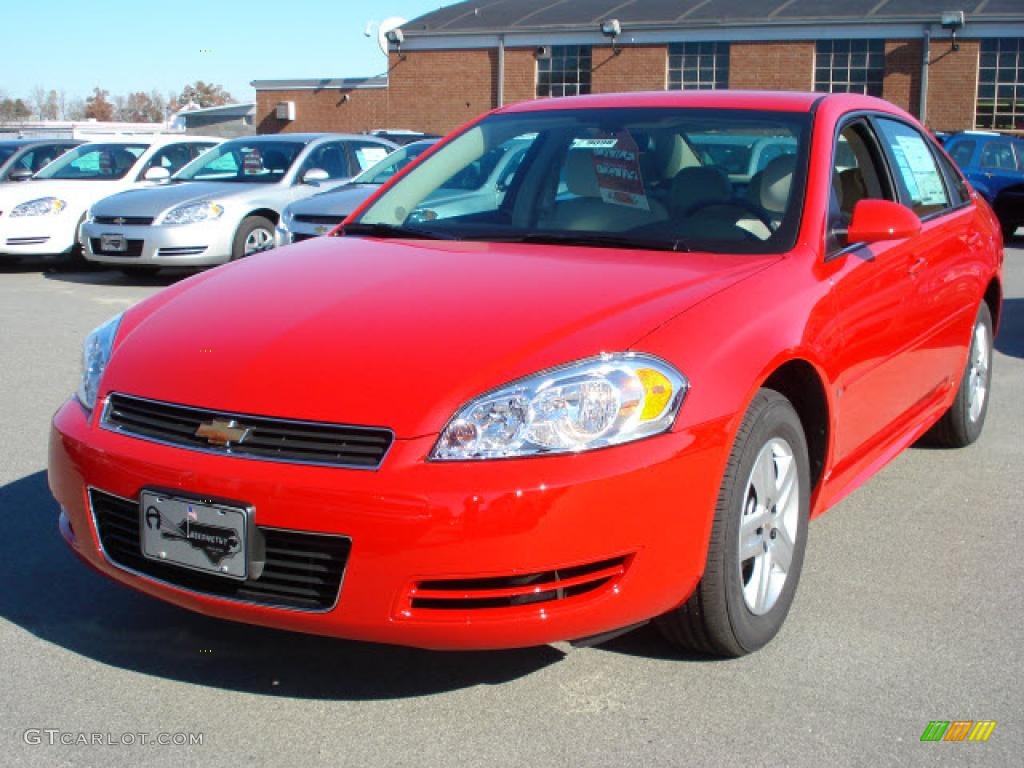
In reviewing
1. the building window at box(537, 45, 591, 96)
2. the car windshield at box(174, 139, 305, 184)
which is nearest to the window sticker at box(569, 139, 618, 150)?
the car windshield at box(174, 139, 305, 184)

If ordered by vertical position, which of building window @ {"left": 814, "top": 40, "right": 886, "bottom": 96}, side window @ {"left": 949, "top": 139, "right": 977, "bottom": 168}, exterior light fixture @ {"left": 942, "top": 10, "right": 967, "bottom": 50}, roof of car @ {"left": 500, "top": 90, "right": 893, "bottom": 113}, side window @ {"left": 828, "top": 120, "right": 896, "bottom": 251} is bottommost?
side window @ {"left": 949, "top": 139, "right": 977, "bottom": 168}

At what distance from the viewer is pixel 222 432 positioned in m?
2.98

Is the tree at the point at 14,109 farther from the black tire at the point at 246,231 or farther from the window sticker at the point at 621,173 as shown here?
the window sticker at the point at 621,173

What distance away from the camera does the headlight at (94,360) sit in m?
3.42

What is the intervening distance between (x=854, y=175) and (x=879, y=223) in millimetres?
730

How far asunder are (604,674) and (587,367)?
0.89 meters

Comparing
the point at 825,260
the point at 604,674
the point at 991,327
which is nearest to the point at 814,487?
the point at 825,260

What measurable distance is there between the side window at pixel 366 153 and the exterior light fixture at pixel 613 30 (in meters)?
20.2

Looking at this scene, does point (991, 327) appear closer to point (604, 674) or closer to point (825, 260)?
point (825, 260)

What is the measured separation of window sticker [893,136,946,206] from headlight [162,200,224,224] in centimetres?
827

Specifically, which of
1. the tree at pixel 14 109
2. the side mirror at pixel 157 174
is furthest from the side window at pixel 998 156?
the tree at pixel 14 109

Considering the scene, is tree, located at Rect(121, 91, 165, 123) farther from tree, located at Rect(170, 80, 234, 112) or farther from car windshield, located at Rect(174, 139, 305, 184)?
car windshield, located at Rect(174, 139, 305, 184)

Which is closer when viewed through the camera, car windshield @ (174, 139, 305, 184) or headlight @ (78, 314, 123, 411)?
headlight @ (78, 314, 123, 411)

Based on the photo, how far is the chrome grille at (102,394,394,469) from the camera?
287 cm
